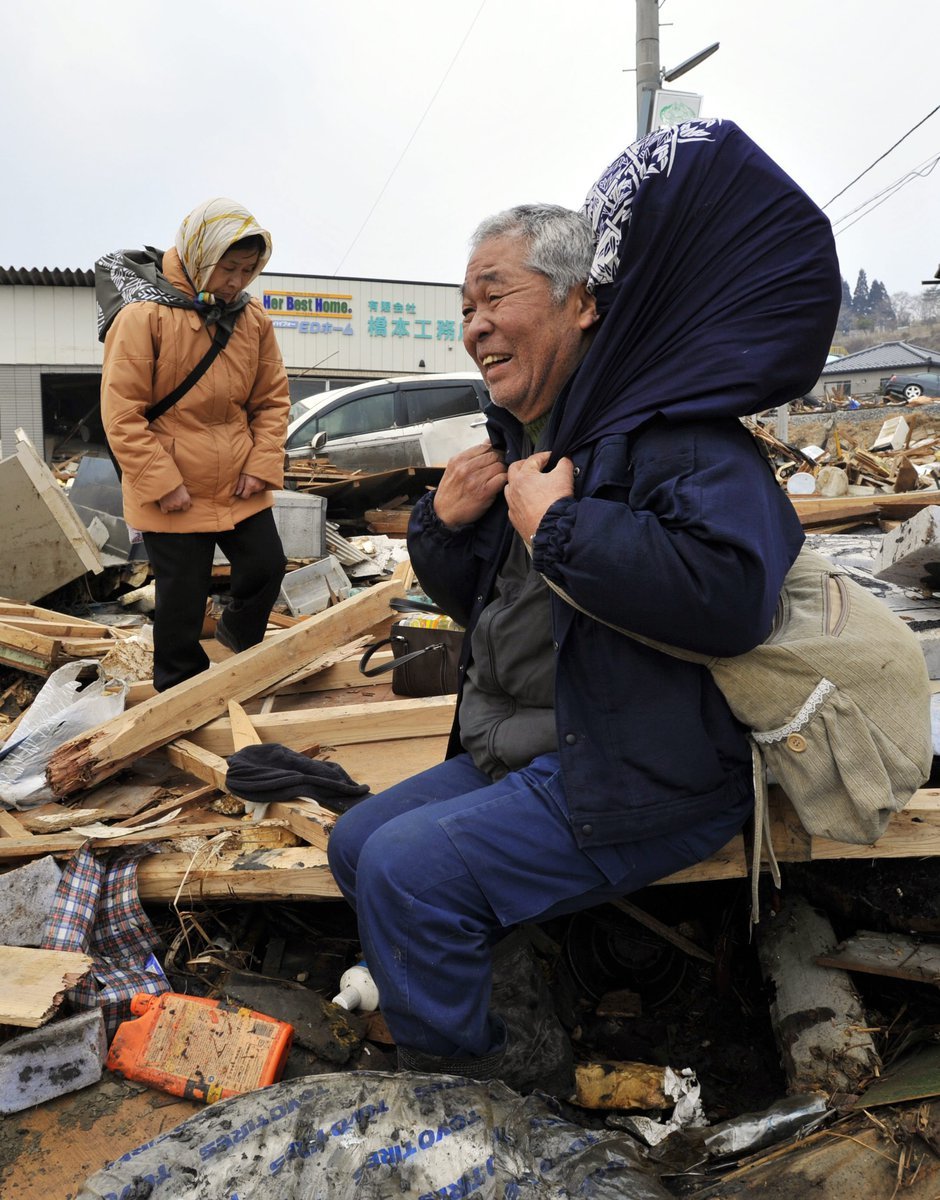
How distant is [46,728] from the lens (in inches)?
145

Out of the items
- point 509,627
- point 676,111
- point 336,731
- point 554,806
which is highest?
point 676,111

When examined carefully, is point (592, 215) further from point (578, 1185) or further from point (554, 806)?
point (578, 1185)

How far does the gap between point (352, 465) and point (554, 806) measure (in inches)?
413

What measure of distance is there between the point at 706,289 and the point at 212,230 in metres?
2.66

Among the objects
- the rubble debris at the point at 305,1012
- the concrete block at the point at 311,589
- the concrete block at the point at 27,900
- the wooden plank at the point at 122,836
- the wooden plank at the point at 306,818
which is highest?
the concrete block at the point at 311,589

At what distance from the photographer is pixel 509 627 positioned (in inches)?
84.7

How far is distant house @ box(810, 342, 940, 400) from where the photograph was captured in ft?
161

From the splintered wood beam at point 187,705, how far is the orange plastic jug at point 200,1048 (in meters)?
1.29

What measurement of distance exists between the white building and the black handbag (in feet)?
67.8

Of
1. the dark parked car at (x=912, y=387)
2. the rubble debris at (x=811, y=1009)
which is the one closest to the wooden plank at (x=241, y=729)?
the rubble debris at (x=811, y=1009)

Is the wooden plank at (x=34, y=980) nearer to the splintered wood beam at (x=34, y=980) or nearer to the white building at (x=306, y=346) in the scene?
the splintered wood beam at (x=34, y=980)

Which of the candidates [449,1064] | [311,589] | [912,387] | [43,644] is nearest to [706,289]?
[449,1064]

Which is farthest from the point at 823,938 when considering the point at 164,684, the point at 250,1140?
the point at 164,684

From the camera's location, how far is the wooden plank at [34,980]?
2203 mm
